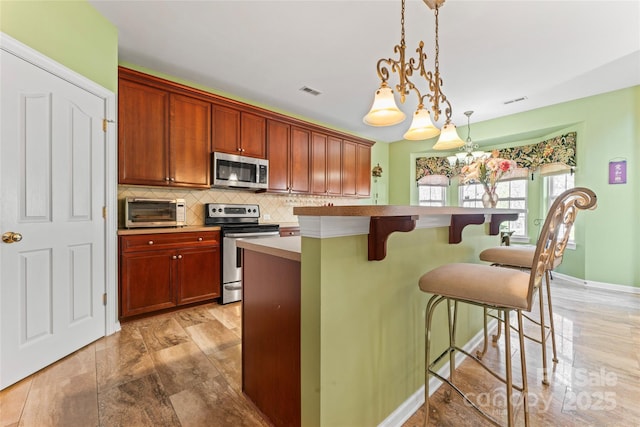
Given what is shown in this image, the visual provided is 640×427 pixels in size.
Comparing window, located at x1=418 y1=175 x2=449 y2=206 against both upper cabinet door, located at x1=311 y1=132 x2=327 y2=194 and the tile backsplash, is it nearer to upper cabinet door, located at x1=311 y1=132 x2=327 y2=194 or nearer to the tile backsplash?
the tile backsplash

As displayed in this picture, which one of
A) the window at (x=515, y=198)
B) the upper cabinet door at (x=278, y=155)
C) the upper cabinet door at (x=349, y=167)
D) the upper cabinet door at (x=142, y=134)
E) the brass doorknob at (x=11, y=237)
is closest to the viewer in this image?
the brass doorknob at (x=11, y=237)

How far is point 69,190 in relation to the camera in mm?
2033

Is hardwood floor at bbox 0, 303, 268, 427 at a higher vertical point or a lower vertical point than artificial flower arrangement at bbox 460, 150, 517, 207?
lower

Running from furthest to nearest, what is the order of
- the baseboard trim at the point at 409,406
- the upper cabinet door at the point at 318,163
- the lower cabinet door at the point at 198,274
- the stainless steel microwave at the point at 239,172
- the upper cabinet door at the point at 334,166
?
1. the upper cabinet door at the point at 334,166
2. the upper cabinet door at the point at 318,163
3. the stainless steel microwave at the point at 239,172
4. the lower cabinet door at the point at 198,274
5. the baseboard trim at the point at 409,406

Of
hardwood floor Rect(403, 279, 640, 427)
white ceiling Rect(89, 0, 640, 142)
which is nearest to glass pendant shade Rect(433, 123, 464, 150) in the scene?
white ceiling Rect(89, 0, 640, 142)

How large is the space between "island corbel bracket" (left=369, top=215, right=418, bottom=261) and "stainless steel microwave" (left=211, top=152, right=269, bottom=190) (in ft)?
8.72

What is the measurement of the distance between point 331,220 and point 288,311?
463 millimetres

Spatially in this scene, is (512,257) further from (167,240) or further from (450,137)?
(167,240)

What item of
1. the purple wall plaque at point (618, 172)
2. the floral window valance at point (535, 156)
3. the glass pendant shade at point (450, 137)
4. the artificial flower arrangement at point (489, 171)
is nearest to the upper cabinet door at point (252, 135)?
the glass pendant shade at point (450, 137)

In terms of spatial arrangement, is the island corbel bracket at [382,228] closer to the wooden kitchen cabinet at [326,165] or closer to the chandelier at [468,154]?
the chandelier at [468,154]

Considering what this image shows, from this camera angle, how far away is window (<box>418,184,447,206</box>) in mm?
5713

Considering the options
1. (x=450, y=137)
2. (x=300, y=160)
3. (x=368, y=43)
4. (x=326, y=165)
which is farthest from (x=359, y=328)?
(x=326, y=165)

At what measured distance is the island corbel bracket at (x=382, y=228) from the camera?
3.43 ft

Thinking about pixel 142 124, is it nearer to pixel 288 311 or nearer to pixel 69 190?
pixel 69 190
